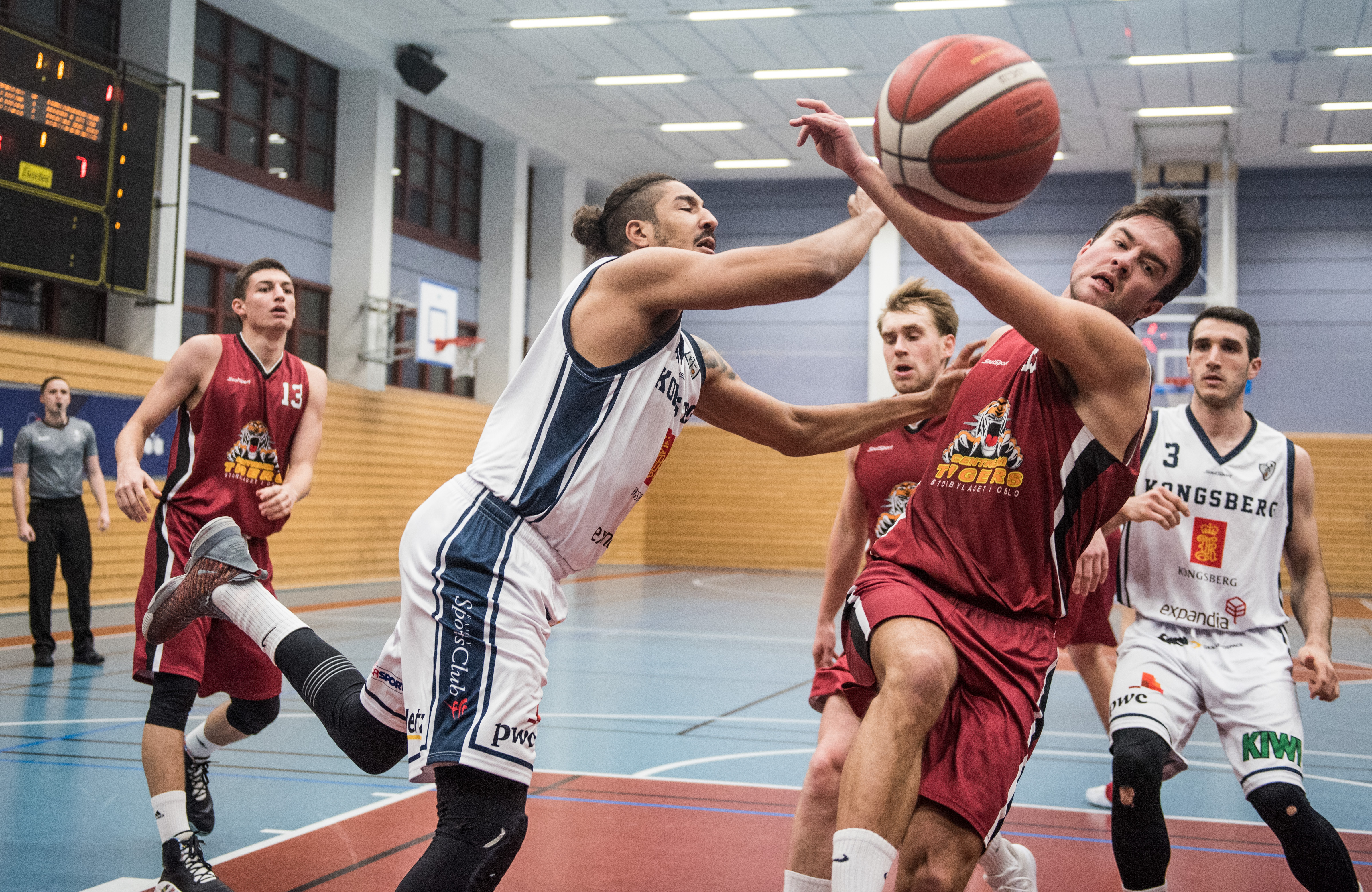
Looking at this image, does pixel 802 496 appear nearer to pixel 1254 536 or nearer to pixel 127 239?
pixel 127 239

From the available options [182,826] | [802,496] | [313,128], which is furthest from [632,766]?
[802,496]

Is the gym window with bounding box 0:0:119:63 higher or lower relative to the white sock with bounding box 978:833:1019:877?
higher

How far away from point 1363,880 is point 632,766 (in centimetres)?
286

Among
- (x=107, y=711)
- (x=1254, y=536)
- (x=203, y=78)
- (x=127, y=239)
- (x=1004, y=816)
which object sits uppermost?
(x=203, y=78)

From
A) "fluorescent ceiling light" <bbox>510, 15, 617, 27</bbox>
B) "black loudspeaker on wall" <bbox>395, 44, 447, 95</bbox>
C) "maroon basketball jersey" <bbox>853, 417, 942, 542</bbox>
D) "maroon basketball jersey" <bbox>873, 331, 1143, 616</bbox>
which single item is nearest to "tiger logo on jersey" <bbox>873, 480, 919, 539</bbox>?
"maroon basketball jersey" <bbox>853, 417, 942, 542</bbox>

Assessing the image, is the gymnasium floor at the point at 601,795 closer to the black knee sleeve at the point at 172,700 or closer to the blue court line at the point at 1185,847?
the blue court line at the point at 1185,847

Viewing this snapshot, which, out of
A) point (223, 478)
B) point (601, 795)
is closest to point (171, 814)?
point (223, 478)

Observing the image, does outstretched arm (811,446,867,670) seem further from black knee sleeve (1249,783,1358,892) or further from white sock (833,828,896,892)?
white sock (833,828,896,892)

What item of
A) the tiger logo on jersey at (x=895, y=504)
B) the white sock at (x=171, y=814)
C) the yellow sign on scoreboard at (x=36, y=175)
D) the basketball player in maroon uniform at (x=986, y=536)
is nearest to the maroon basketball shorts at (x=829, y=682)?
the basketball player in maroon uniform at (x=986, y=536)

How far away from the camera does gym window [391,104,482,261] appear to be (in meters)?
17.2

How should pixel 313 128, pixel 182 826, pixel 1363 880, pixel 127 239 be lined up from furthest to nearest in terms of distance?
1. pixel 313 128
2. pixel 127 239
3. pixel 1363 880
4. pixel 182 826

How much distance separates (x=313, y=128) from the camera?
15.5m

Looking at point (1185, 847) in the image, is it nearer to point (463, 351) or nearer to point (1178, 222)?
point (1178, 222)

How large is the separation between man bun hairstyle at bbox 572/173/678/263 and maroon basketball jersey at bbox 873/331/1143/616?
913 millimetres
